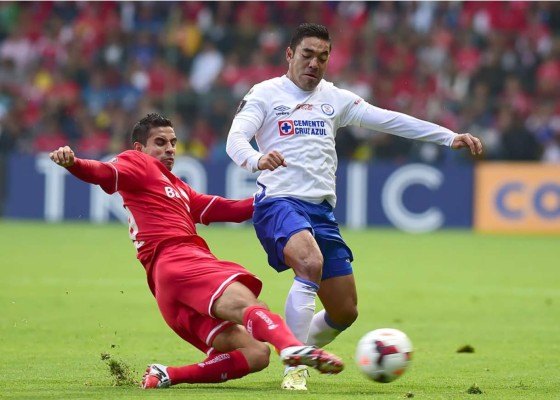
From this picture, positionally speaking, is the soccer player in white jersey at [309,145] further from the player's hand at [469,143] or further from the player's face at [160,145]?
the player's face at [160,145]

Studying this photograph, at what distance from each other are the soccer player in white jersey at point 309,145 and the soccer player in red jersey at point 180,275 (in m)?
0.48

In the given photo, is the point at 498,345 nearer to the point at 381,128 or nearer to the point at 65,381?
the point at 381,128

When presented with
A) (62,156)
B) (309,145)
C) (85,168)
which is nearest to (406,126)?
(309,145)

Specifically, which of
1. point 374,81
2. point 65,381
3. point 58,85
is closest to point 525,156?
point 374,81

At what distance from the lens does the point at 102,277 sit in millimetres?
14055

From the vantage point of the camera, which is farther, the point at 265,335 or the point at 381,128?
the point at 381,128

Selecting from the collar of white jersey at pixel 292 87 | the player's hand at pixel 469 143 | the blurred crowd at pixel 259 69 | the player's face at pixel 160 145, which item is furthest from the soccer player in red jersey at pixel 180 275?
the blurred crowd at pixel 259 69

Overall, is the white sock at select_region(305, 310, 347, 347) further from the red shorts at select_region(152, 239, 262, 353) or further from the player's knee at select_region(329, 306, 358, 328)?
the red shorts at select_region(152, 239, 262, 353)

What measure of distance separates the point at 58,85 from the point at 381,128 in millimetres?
16823

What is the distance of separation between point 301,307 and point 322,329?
881mm

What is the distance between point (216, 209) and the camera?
7410 mm

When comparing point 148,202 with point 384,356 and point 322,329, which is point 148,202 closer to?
point 322,329

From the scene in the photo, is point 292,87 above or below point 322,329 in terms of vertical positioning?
above

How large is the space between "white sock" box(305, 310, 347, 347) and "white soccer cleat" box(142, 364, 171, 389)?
1.28m
